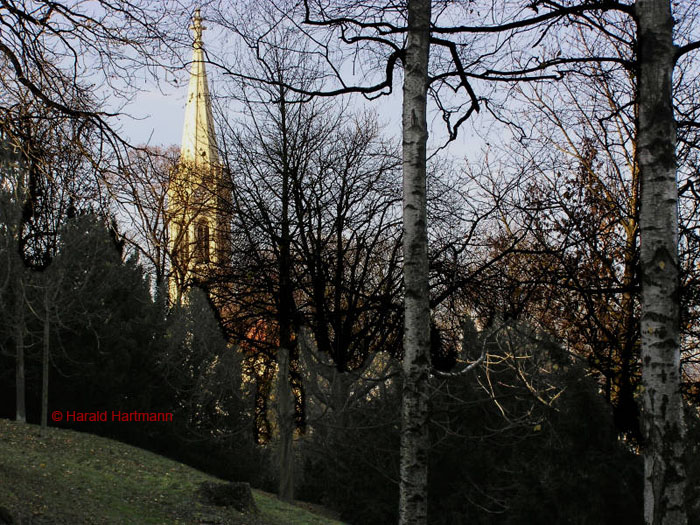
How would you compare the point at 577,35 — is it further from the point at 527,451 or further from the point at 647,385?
the point at 647,385

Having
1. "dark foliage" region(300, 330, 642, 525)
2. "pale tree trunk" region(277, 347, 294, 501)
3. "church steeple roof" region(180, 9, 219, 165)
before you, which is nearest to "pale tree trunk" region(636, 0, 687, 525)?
"church steeple roof" region(180, 9, 219, 165)

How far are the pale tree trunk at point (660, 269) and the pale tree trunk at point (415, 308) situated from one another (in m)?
1.97

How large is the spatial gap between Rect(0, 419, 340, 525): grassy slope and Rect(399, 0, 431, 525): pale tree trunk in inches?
201

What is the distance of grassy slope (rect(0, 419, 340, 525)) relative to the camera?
383 inches

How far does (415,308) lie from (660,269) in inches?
84.6

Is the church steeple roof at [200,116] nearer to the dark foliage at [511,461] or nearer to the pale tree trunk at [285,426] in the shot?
the pale tree trunk at [285,426]

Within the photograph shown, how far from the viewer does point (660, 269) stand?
494 centimetres

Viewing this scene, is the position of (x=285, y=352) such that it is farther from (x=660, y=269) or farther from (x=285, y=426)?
(x=660, y=269)

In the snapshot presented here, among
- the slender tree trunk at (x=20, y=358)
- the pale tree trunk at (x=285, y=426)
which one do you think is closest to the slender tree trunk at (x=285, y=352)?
the pale tree trunk at (x=285, y=426)

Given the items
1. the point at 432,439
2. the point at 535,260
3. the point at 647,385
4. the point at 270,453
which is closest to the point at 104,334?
the point at 270,453

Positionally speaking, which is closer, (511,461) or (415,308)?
(415,308)

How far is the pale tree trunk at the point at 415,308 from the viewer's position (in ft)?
20.8

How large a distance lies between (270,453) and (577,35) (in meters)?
12.2

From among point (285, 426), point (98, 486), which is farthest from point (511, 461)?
point (98, 486)
